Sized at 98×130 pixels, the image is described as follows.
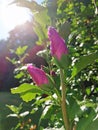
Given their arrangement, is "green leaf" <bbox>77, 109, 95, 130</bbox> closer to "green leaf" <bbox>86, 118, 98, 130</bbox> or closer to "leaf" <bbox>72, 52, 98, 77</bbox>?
"green leaf" <bbox>86, 118, 98, 130</bbox>

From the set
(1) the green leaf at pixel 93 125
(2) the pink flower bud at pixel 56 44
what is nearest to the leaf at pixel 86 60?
(2) the pink flower bud at pixel 56 44

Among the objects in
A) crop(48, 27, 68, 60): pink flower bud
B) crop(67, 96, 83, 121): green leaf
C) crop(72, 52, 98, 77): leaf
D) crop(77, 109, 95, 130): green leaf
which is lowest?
crop(77, 109, 95, 130): green leaf

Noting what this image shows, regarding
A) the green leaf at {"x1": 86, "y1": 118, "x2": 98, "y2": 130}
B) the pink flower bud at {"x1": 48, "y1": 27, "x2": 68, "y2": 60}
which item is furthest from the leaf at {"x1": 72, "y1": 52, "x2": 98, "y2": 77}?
the green leaf at {"x1": 86, "y1": 118, "x2": 98, "y2": 130}

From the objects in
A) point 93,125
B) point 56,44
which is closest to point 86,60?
point 56,44

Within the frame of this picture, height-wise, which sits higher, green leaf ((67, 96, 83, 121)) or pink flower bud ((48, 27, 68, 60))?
pink flower bud ((48, 27, 68, 60))

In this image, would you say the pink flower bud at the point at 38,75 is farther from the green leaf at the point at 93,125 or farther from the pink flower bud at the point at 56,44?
the green leaf at the point at 93,125

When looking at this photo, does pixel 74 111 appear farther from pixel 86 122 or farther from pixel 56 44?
pixel 56 44
